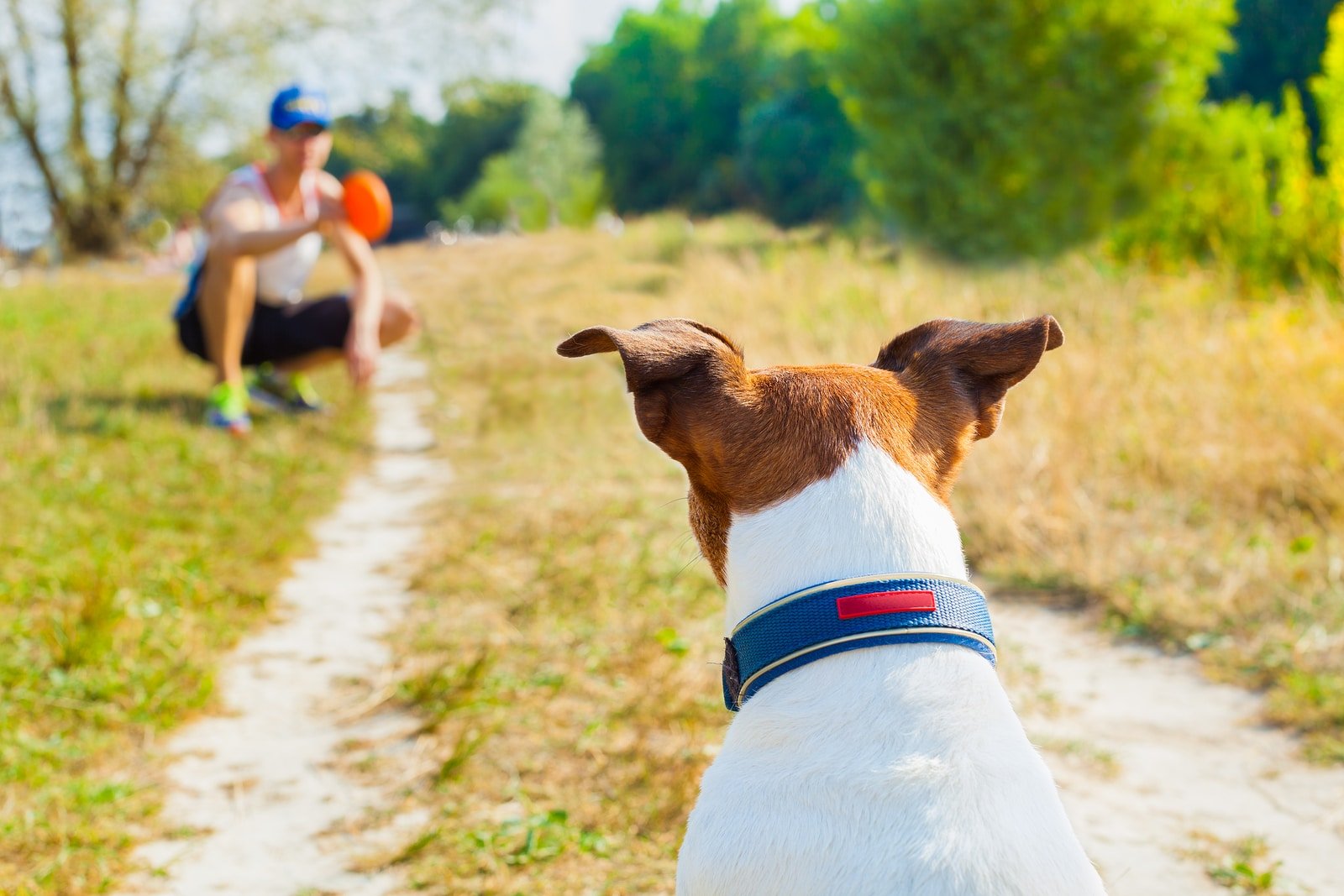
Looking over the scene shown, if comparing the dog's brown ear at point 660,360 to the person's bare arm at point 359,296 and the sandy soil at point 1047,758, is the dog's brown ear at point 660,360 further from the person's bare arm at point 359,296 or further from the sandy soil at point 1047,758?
the person's bare arm at point 359,296

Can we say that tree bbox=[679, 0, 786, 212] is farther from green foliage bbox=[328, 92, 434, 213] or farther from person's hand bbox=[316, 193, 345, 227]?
person's hand bbox=[316, 193, 345, 227]

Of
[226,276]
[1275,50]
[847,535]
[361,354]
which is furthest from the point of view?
[1275,50]

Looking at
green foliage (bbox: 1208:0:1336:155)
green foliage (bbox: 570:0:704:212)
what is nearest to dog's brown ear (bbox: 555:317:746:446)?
green foliage (bbox: 1208:0:1336:155)

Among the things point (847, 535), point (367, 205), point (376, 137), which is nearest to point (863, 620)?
point (847, 535)

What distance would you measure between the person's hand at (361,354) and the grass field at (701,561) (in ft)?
2.34

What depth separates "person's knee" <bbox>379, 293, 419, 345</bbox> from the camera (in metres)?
7.23

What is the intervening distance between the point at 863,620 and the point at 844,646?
44 mm

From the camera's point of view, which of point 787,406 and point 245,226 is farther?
point 245,226

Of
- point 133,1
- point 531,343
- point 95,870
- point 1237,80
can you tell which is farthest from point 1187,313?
point 133,1

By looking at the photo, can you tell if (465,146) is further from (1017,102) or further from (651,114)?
(1017,102)

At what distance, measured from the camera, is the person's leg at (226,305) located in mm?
6488

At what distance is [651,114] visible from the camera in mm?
48406

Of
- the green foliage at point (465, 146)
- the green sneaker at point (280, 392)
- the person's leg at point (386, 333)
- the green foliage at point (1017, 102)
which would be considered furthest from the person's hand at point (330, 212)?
the green foliage at point (465, 146)

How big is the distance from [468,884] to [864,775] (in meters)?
1.34
